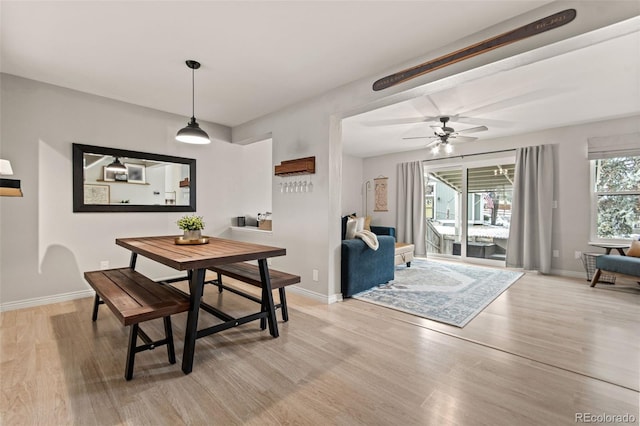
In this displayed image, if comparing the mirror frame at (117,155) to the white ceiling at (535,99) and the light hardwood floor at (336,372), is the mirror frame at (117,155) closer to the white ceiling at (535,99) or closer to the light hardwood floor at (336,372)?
the light hardwood floor at (336,372)

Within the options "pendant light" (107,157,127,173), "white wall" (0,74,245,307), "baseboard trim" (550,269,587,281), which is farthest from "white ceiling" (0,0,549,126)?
"baseboard trim" (550,269,587,281)

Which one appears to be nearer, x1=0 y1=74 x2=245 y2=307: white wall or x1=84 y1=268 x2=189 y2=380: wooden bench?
x1=84 y1=268 x2=189 y2=380: wooden bench

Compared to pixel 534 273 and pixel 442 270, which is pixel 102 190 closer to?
pixel 442 270

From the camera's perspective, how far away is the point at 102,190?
365 cm

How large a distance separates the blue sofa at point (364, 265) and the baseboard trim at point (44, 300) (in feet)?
10.2

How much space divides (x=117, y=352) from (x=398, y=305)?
2612 mm

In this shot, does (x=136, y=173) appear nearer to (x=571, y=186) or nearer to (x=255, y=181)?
(x=255, y=181)

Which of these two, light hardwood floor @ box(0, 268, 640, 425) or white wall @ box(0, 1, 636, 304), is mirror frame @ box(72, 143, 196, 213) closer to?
white wall @ box(0, 1, 636, 304)

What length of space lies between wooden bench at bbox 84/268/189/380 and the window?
605 cm

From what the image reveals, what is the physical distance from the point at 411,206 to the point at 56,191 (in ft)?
20.0

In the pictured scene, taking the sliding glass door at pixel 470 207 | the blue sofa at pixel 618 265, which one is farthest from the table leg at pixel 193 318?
the sliding glass door at pixel 470 207

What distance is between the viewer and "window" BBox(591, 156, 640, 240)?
4.41m

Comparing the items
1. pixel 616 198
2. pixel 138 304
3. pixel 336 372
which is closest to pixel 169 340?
pixel 138 304

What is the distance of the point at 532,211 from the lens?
203 inches
